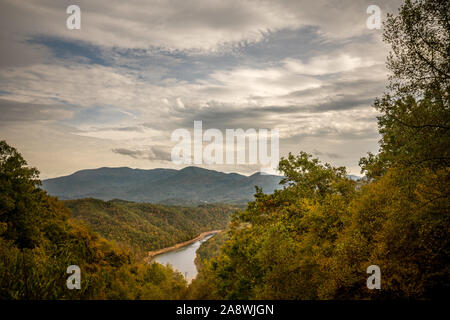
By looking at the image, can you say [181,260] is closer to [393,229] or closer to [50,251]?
[50,251]

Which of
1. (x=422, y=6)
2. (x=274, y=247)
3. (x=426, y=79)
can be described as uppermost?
(x=422, y=6)

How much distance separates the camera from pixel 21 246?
33188 millimetres

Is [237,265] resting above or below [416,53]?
below

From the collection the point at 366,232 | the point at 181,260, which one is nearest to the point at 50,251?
the point at 366,232

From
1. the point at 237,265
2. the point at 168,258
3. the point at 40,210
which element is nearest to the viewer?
the point at 237,265

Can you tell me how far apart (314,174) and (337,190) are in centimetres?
263

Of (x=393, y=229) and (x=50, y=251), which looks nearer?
(x=393, y=229)

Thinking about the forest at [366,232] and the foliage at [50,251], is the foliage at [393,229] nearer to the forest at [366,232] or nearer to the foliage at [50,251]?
the forest at [366,232]

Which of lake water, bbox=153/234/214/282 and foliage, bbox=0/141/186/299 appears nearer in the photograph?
foliage, bbox=0/141/186/299

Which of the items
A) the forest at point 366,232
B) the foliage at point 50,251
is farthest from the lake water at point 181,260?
the forest at point 366,232

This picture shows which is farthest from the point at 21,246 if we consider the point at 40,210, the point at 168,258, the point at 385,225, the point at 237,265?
the point at 168,258

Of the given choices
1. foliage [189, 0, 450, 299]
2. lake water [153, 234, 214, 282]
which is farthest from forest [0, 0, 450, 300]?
lake water [153, 234, 214, 282]

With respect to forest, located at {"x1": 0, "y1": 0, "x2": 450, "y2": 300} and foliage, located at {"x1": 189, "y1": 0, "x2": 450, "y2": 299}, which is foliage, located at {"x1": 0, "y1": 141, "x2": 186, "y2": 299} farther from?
foliage, located at {"x1": 189, "y1": 0, "x2": 450, "y2": 299}
